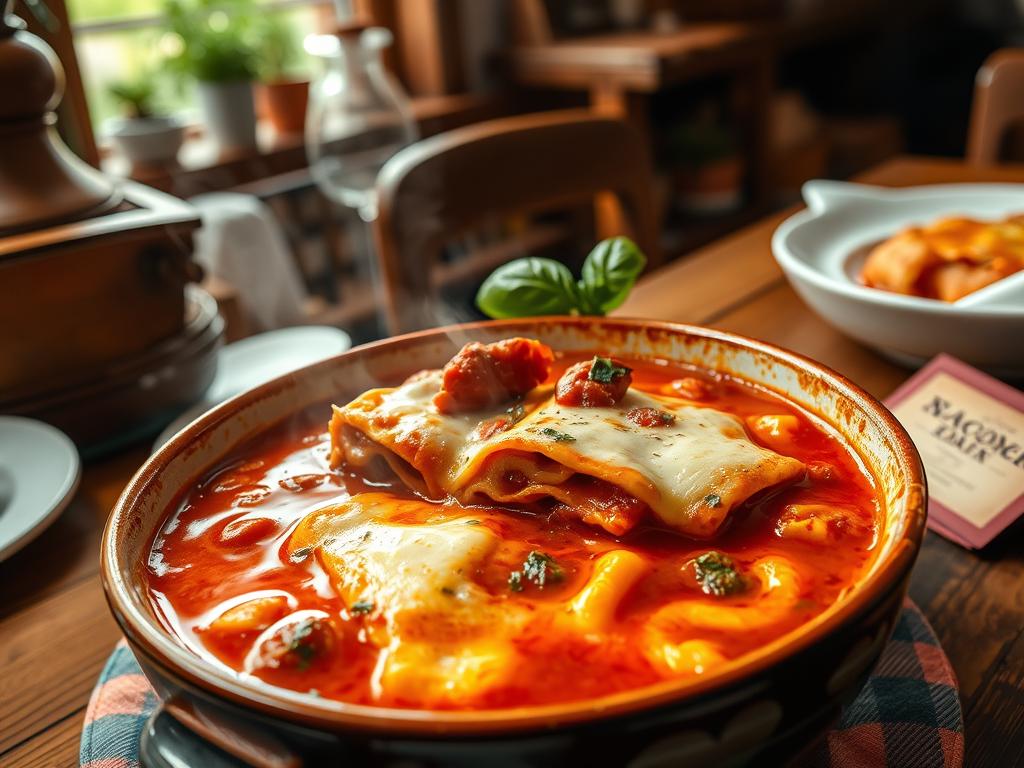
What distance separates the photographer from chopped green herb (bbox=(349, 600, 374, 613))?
2.03ft

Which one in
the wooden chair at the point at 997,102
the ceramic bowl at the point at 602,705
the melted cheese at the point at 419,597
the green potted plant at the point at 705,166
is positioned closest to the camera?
the ceramic bowl at the point at 602,705

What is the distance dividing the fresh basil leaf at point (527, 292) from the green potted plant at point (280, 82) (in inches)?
114

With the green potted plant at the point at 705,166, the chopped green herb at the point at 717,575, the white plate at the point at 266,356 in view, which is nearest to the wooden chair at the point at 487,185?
the white plate at the point at 266,356

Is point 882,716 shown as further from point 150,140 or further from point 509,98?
point 509,98

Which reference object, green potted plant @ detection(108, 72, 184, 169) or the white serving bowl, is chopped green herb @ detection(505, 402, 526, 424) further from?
green potted plant @ detection(108, 72, 184, 169)

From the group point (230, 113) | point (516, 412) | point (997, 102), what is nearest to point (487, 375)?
point (516, 412)

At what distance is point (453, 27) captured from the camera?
4059mm

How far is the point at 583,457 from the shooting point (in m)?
0.69

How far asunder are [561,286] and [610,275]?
0.06 metres

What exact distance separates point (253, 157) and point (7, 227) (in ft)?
8.08

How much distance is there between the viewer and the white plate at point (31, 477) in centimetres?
96

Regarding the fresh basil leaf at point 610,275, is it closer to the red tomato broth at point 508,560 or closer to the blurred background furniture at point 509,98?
the red tomato broth at point 508,560

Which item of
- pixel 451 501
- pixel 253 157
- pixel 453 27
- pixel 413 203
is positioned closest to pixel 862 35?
pixel 453 27

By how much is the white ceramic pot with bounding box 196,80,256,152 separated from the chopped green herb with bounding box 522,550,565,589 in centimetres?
323
